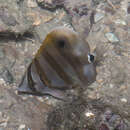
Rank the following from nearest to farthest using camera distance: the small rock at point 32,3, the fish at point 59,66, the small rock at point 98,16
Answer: the fish at point 59,66
the small rock at point 98,16
the small rock at point 32,3

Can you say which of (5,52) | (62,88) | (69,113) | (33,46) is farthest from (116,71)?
(5,52)

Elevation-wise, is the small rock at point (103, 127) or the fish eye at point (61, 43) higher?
the fish eye at point (61, 43)

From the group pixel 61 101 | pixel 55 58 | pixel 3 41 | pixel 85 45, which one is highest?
pixel 85 45

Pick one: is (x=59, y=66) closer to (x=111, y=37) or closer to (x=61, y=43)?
(x=61, y=43)

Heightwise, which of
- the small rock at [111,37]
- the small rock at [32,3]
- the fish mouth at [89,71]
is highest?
the small rock at [32,3]

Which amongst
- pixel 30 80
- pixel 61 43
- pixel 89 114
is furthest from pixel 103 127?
pixel 30 80

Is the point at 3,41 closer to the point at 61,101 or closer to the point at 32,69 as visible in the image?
the point at 32,69

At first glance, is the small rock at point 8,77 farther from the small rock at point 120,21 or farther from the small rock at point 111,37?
the small rock at point 120,21

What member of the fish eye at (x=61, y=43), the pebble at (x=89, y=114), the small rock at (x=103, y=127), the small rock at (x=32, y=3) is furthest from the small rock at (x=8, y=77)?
the small rock at (x=32, y=3)

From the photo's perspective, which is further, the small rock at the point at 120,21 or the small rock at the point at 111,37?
the small rock at the point at 120,21
